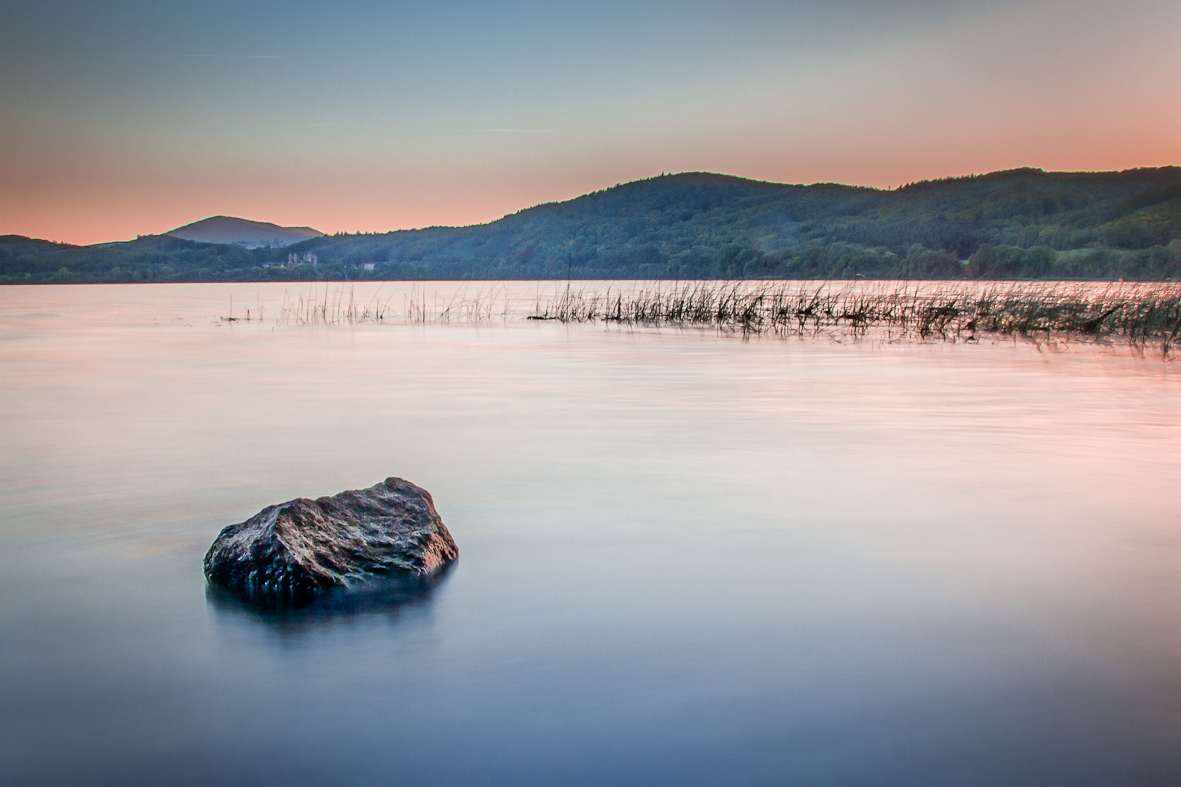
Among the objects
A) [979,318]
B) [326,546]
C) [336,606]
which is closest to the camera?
[336,606]

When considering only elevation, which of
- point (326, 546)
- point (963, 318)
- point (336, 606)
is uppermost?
point (963, 318)

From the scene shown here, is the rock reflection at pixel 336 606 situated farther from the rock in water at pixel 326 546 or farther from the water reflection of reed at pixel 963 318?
the water reflection of reed at pixel 963 318

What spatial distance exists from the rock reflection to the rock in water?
0.04 meters

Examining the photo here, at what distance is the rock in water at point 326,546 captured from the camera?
11.9ft

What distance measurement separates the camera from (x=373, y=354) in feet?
55.4

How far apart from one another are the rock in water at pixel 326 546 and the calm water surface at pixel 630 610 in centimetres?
17

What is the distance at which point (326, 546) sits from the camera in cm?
379

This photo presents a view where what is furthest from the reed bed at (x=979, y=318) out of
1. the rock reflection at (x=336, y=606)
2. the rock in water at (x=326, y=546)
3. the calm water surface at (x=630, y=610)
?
the rock reflection at (x=336, y=606)

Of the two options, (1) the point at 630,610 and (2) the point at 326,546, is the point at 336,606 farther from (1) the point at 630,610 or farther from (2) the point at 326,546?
(1) the point at 630,610

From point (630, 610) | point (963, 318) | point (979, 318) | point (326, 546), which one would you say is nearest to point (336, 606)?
point (326, 546)

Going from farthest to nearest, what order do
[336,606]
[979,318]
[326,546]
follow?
1. [979,318]
2. [326,546]
3. [336,606]

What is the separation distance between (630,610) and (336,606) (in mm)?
1179

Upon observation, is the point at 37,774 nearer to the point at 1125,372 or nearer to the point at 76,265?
the point at 1125,372

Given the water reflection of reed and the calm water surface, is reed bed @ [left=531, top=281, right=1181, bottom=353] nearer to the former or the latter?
the water reflection of reed
